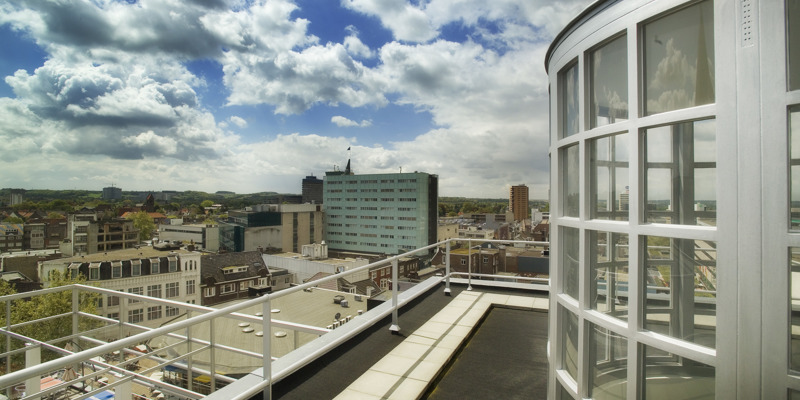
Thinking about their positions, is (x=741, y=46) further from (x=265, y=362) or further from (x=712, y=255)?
(x=265, y=362)

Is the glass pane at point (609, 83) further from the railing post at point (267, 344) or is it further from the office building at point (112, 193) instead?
the office building at point (112, 193)

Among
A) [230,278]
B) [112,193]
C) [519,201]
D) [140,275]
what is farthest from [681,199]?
[112,193]

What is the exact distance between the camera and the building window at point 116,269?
25.5 meters

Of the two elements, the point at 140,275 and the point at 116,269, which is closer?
the point at 116,269

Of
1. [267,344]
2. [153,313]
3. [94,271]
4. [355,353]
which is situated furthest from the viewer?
[153,313]

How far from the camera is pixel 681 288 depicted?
1627 mm

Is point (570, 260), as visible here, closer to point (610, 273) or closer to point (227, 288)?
point (610, 273)

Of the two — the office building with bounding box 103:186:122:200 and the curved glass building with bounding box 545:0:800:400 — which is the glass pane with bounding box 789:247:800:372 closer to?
the curved glass building with bounding box 545:0:800:400

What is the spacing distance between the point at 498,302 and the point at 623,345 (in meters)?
3.86

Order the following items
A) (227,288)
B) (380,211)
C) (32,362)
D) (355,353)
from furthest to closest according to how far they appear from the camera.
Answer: (380,211), (227,288), (32,362), (355,353)

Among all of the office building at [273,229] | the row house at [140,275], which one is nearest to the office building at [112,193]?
the office building at [273,229]

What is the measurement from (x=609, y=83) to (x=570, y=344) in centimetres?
142

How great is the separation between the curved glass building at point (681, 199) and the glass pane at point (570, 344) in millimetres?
14

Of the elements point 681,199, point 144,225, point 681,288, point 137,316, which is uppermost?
point 681,199
